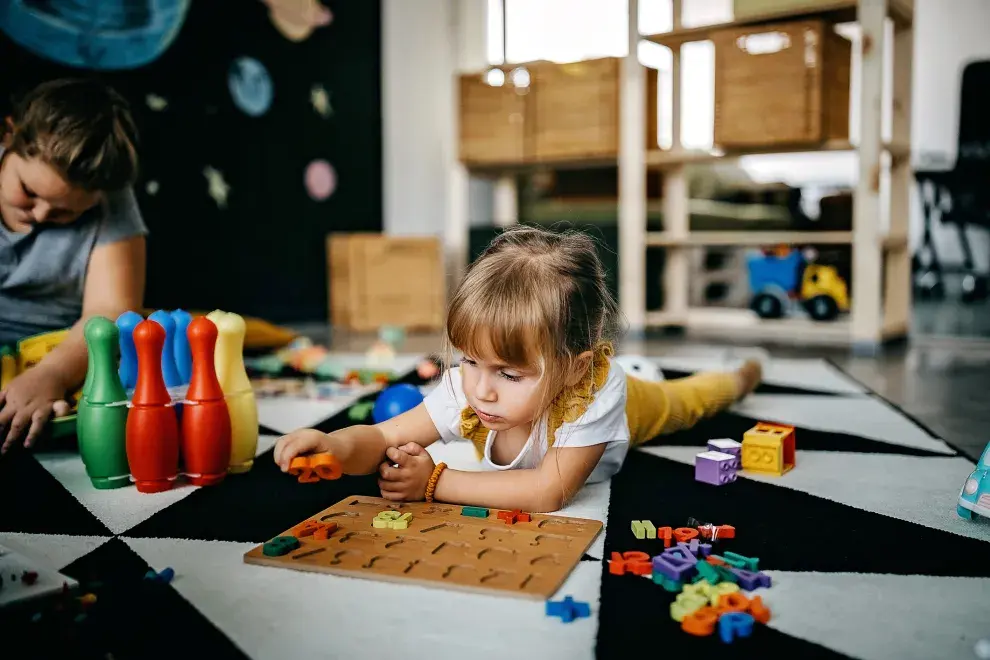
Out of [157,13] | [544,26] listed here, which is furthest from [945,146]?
[157,13]

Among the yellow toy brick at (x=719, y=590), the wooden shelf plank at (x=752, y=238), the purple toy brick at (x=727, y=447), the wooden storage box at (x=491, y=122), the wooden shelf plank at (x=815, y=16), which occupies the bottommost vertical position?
the yellow toy brick at (x=719, y=590)

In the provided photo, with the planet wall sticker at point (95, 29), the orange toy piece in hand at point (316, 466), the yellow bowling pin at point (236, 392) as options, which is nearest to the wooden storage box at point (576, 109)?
the planet wall sticker at point (95, 29)

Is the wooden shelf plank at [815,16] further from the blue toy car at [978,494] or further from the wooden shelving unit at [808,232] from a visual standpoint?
the blue toy car at [978,494]

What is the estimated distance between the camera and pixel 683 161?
115 inches

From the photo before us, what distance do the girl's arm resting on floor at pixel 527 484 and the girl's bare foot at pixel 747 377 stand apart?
709 mm

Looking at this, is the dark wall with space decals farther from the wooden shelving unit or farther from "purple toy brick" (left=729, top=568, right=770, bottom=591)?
"purple toy brick" (left=729, top=568, right=770, bottom=591)

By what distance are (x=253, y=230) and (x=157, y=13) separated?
78 cm

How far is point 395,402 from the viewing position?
1.40 meters

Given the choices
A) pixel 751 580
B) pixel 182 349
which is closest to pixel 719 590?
pixel 751 580

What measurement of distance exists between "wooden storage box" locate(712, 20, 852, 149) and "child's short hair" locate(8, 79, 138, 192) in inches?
73.3

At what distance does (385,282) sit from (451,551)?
238 cm

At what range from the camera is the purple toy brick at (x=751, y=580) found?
753 mm

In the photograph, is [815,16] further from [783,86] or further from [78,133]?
[78,133]

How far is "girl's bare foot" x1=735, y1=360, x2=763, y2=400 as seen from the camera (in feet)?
5.27
